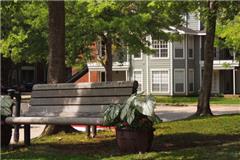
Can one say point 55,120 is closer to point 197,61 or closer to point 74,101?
point 74,101

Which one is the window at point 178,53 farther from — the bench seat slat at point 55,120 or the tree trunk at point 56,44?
the bench seat slat at point 55,120

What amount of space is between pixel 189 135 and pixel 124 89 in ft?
8.57

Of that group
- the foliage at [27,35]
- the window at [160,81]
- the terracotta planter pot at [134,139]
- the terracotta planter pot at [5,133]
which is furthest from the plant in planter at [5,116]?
the window at [160,81]

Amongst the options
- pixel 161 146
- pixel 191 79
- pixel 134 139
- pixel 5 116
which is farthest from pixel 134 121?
pixel 191 79

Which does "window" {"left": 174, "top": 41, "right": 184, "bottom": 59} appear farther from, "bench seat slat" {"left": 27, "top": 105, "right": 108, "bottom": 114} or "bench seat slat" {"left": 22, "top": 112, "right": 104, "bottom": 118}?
"bench seat slat" {"left": 22, "top": 112, "right": 104, "bottom": 118}

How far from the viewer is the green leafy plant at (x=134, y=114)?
8.47m

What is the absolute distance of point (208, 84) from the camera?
18031 mm

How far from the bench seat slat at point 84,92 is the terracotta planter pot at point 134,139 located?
0.98 meters

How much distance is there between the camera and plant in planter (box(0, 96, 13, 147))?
10242 mm

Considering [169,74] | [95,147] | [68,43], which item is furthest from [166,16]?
[169,74]

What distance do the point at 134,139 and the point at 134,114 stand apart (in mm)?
416

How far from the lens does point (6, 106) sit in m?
10.3

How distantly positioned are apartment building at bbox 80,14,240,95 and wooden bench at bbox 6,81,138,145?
119 feet

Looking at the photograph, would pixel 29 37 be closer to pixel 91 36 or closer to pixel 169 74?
pixel 91 36
